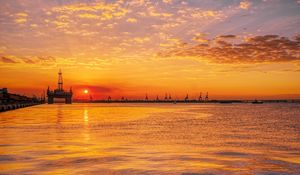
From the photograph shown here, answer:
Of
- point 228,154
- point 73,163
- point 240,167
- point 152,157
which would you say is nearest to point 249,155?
point 228,154

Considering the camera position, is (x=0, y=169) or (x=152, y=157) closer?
(x=0, y=169)

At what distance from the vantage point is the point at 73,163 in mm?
15578

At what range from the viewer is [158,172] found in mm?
13680

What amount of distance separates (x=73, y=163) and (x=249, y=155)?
971 cm

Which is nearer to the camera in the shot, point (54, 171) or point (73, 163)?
point (54, 171)

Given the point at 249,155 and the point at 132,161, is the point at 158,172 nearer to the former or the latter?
the point at 132,161

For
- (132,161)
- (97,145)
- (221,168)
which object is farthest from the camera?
(97,145)

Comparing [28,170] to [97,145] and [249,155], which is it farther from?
[249,155]

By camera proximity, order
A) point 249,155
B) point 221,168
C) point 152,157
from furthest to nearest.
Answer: point 249,155
point 152,157
point 221,168

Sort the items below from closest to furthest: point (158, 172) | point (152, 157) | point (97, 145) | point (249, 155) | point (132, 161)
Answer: point (158, 172) → point (132, 161) → point (152, 157) → point (249, 155) → point (97, 145)

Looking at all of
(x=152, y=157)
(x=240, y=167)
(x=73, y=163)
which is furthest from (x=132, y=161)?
(x=240, y=167)

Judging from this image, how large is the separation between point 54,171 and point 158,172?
4.28 meters

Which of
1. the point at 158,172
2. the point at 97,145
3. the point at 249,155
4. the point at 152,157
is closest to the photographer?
the point at 158,172

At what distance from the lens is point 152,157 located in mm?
17500
